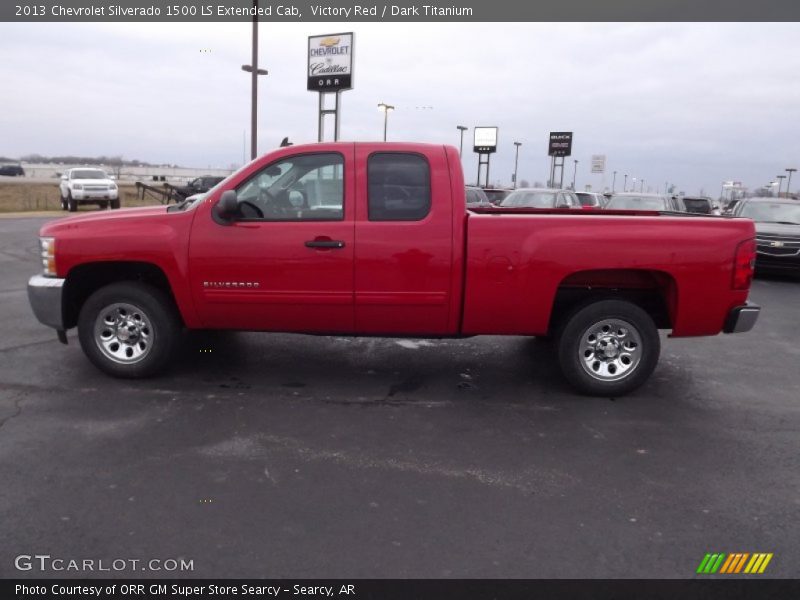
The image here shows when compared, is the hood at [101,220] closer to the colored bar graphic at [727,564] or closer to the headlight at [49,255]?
the headlight at [49,255]

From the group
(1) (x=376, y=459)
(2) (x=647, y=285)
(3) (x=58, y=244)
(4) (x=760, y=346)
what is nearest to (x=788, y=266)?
(4) (x=760, y=346)

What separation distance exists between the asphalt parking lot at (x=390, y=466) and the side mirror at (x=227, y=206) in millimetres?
1430

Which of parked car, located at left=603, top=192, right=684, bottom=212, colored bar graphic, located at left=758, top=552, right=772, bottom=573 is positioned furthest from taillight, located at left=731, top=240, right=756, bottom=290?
parked car, located at left=603, top=192, right=684, bottom=212

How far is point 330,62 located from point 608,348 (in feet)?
82.8

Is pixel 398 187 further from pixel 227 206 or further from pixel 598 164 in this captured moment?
pixel 598 164

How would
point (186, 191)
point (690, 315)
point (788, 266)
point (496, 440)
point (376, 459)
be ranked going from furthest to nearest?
1. point (186, 191)
2. point (788, 266)
3. point (690, 315)
4. point (496, 440)
5. point (376, 459)

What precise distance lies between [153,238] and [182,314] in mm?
669

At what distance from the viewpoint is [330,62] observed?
91.7 feet

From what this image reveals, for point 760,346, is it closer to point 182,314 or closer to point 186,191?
point 182,314

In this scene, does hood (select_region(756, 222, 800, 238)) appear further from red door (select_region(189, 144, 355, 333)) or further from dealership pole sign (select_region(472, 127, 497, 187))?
dealership pole sign (select_region(472, 127, 497, 187))

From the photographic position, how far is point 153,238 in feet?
17.6

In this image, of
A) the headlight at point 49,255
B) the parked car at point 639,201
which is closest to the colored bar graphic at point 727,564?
the headlight at point 49,255

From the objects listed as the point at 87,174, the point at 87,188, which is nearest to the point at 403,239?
the point at 87,188

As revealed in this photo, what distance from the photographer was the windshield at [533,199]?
1734 cm
